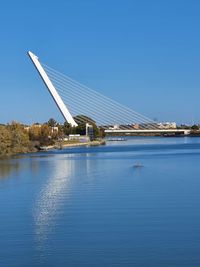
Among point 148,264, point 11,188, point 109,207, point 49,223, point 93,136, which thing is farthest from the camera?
point 93,136

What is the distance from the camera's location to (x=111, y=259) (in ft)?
16.0

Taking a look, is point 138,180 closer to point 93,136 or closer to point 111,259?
point 111,259

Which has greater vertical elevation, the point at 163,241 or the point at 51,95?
the point at 51,95

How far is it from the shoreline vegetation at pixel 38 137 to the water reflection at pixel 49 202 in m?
10.9

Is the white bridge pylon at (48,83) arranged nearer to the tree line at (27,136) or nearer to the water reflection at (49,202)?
the tree line at (27,136)

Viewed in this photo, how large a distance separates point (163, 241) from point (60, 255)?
102cm

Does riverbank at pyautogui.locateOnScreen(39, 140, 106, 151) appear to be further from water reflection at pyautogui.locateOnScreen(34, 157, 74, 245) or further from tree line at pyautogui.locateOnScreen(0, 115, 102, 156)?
water reflection at pyautogui.locateOnScreen(34, 157, 74, 245)

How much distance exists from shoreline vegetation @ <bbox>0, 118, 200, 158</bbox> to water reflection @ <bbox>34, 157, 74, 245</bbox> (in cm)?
1091

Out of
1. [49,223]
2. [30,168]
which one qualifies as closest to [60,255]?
[49,223]

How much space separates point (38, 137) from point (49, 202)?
73.1ft

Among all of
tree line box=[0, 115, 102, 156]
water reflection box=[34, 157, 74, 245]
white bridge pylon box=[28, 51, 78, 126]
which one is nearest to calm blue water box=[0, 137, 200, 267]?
water reflection box=[34, 157, 74, 245]

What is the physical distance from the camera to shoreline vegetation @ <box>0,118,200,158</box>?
942 inches

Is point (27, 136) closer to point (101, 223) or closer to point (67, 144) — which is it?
point (67, 144)

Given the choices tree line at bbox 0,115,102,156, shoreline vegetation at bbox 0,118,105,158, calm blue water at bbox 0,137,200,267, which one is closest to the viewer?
calm blue water at bbox 0,137,200,267
